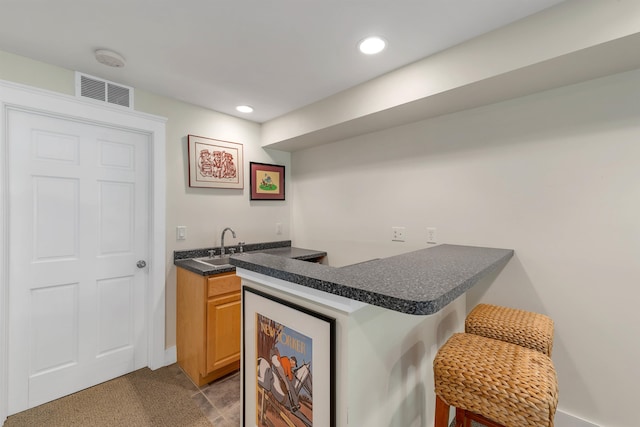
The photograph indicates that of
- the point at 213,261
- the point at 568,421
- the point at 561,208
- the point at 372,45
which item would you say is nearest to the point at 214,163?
the point at 213,261

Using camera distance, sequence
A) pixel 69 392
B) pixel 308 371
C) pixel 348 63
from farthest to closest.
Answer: pixel 69 392
pixel 348 63
pixel 308 371

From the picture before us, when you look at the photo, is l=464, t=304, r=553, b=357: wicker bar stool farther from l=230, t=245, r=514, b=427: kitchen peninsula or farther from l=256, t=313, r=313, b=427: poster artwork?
l=256, t=313, r=313, b=427: poster artwork

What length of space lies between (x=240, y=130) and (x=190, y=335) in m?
2.04

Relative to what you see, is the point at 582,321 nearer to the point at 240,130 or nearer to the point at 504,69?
the point at 504,69

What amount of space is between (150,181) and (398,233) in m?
2.22

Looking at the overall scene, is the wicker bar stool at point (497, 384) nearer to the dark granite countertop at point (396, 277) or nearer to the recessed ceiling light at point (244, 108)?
the dark granite countertop at point (396, 277)

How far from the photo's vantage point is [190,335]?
2.28 m

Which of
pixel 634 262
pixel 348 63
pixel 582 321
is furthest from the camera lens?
pixel 348 63

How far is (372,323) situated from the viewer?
3.41ft

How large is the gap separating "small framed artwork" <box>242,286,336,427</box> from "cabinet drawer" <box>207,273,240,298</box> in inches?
33.5

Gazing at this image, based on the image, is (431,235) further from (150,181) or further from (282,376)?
(150,181)

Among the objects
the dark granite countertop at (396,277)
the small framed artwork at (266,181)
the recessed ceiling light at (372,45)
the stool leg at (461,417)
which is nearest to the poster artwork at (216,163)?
the small framed artwork at (266,181)

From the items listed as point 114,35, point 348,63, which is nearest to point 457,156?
point 348,63

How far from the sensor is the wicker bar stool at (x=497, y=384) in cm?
89
